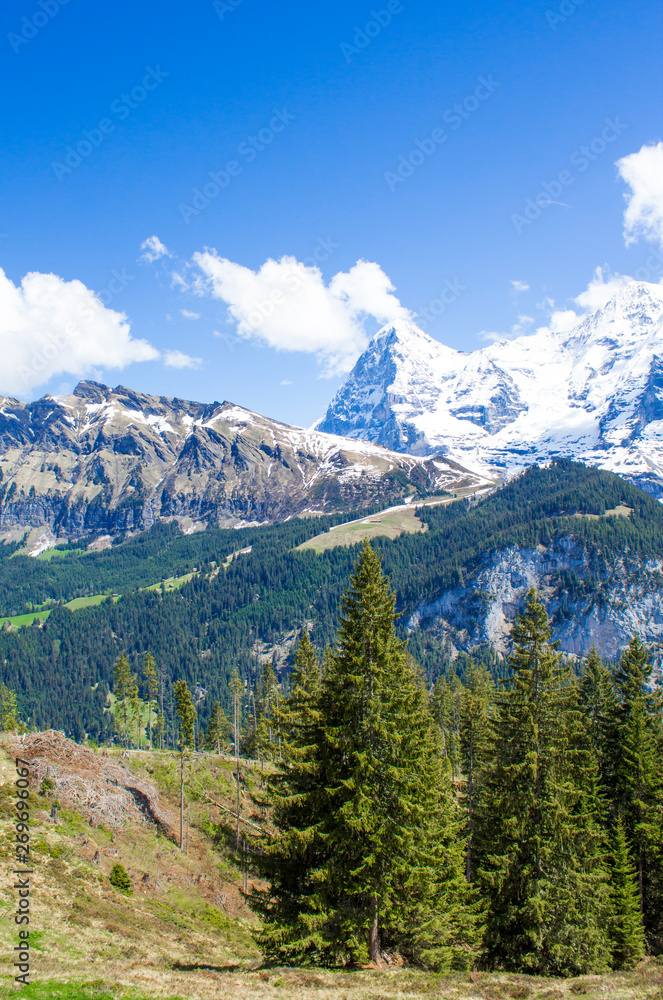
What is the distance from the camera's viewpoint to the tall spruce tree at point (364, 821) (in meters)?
21.3

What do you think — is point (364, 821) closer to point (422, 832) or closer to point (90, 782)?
point (422, 832)

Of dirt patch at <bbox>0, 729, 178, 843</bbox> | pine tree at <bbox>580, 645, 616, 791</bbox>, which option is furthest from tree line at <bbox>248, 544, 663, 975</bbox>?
dirt patch at <bbox>0, 729, 178, 843</bbox>

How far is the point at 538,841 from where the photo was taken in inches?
1035

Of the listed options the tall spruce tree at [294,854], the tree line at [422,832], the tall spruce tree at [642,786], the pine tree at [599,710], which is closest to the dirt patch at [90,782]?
the tree line at [422,832]

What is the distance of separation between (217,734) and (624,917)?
83081 mm

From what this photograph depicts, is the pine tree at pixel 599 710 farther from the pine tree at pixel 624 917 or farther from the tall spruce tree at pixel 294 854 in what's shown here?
the tall spruce tree at pixel 294 854

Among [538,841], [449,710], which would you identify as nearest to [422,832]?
[538,841]

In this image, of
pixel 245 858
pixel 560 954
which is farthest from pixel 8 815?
pixel 560 954

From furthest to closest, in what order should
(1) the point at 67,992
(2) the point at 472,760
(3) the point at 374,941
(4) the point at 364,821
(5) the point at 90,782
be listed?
(2) the point at 472,760
(5) the point at 90,782
(3) the point at 374,941
(4) the point at 364,821
(1) the point at 67,992

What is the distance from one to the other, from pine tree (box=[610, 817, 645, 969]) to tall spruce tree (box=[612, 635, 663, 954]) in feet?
6.00

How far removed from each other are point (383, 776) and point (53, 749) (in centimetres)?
3418

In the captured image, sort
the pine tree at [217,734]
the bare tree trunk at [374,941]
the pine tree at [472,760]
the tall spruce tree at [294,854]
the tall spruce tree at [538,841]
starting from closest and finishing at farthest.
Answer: the tall spruce tree at [294,854]
the bare tree trunk at [374,941]
the tall spruce tree at [538,841]
the pine tree at [472,760]
the pine tree at [217,734]

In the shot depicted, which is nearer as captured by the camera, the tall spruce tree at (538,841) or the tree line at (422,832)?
the tree line at (422,832)

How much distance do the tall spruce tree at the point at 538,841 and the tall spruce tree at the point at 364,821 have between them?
13.9 ft
